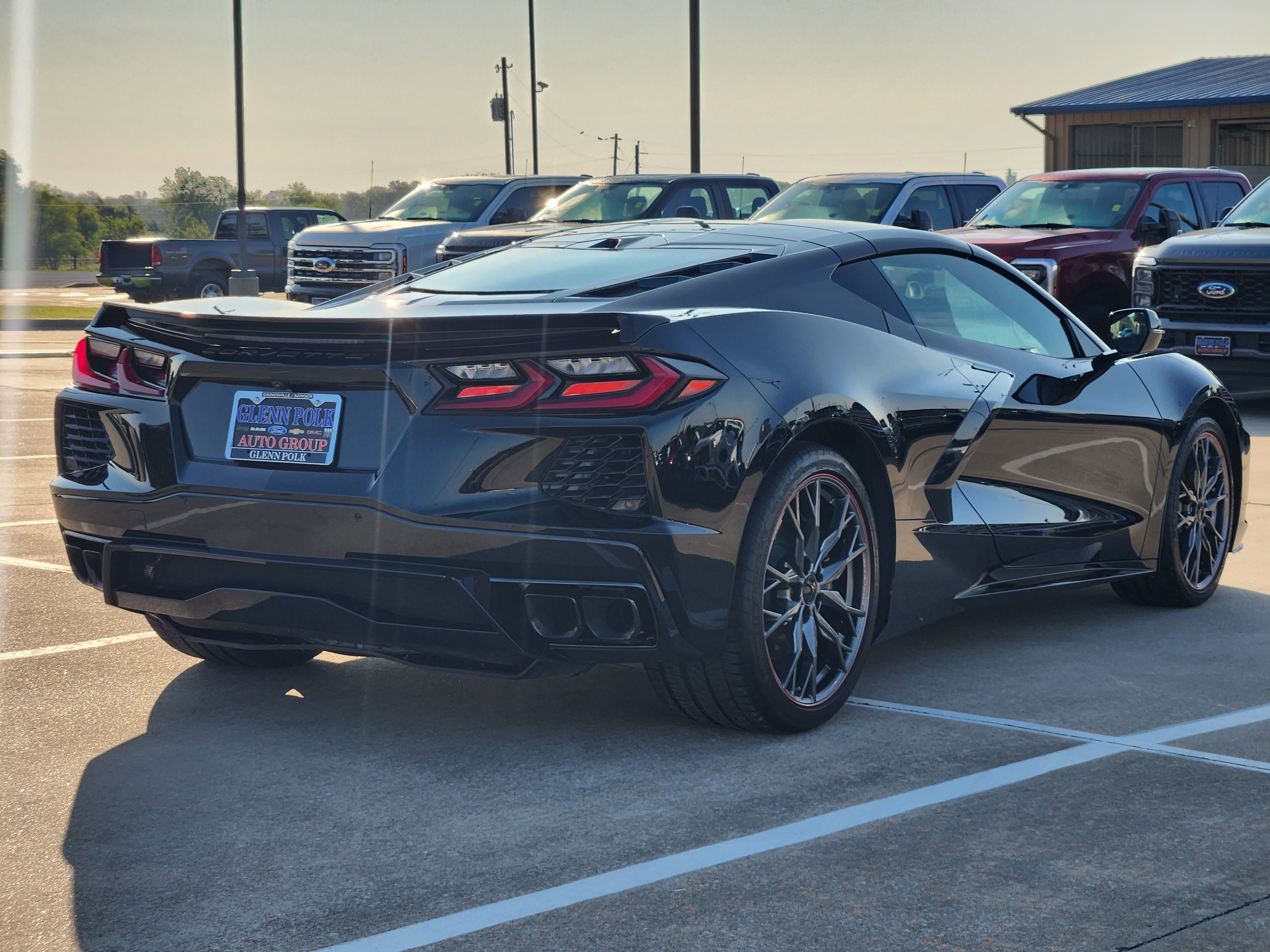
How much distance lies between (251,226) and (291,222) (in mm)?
880

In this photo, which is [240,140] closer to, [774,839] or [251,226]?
[251,226]

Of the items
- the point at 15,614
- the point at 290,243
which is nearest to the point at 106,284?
the point at 290,243

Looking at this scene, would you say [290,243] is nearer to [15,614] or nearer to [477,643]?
Result: [15,614]

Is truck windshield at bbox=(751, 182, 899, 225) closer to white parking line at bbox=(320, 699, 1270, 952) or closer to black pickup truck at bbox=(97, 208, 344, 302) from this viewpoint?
white parking line at bbox=(320, 699, 1270, 952)

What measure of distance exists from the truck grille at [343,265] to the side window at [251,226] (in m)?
12.7

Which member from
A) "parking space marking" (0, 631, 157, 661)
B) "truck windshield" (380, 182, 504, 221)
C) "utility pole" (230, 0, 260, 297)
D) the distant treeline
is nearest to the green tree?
the distant treeline

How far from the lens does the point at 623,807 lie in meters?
3.81

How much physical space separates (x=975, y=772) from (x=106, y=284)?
1161 inches

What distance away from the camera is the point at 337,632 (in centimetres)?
404

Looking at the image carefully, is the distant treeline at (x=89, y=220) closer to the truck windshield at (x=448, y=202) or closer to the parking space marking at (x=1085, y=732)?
the truck windshield at (x=448, y=202)

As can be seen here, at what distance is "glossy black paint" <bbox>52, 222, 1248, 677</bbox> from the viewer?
3.86m

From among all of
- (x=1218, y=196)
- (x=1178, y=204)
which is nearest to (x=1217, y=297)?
(x=1178, y=204)

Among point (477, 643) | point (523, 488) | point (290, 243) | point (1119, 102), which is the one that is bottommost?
point (477, 643)

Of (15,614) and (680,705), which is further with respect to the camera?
(15,614)
